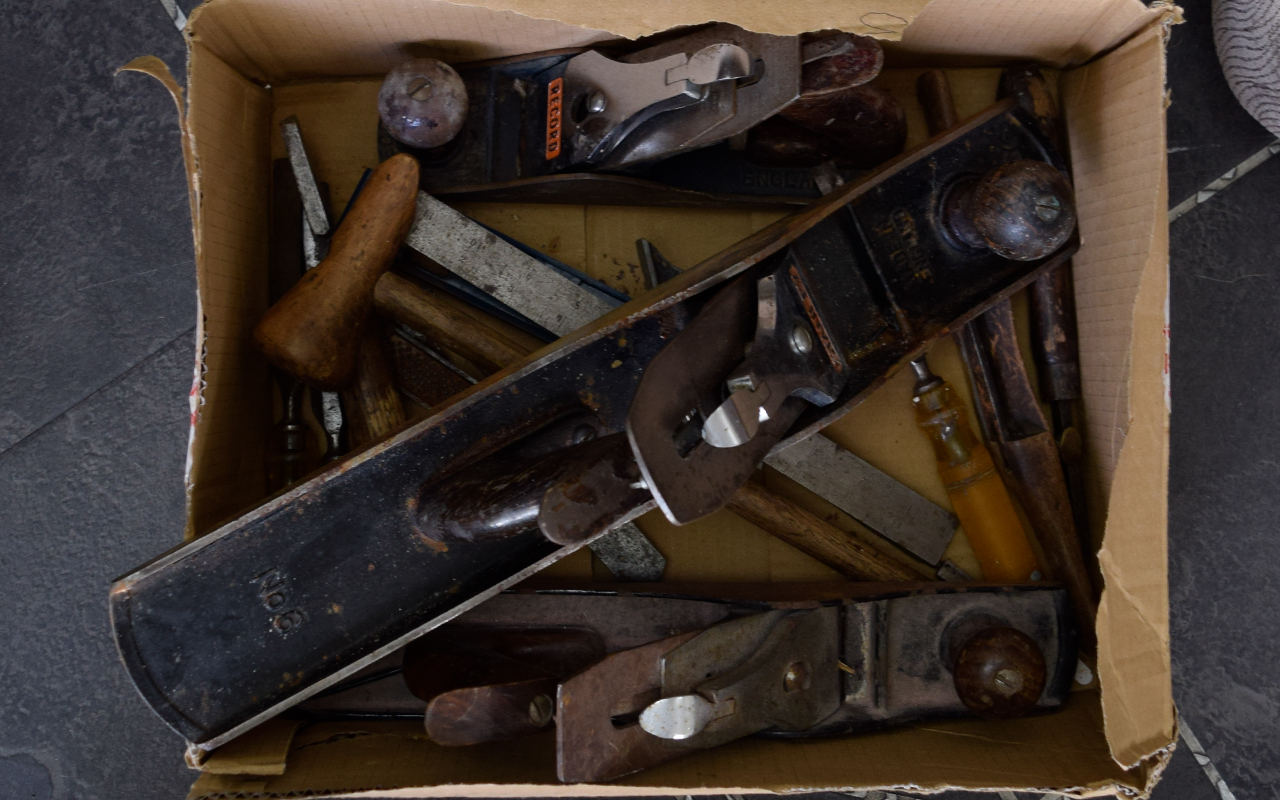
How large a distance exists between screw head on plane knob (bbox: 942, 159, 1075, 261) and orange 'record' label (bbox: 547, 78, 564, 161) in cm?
69

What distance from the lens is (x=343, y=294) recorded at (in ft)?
4.40

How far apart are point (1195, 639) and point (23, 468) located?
239 centimetres

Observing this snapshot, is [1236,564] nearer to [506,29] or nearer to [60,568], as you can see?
[506,29]

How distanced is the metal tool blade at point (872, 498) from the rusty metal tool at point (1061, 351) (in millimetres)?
220

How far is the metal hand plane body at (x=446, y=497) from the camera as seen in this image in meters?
1.17

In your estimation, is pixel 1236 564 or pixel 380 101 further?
pixel 1236 564

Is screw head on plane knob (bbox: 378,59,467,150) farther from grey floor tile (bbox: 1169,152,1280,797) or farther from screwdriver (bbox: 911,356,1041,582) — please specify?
grey floor tile (bbox: 1169,152,1280,797)

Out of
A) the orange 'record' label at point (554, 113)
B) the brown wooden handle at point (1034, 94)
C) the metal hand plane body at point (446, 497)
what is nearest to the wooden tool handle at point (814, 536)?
the metal hand plane body at point (446, 497)

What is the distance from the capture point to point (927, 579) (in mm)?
1562

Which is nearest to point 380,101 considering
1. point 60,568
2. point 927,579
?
point 60,568

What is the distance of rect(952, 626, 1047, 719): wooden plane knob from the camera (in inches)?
51.2

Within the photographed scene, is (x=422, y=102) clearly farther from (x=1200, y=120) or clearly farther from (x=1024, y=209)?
(x=1200, y=120)

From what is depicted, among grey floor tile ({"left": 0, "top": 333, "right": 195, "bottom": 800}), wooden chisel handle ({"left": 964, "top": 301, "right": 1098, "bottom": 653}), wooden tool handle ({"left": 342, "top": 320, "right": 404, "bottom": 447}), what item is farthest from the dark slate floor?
wooden tool handle ({"left": 342, "top": 320, "right": 404, "bottom": 447})

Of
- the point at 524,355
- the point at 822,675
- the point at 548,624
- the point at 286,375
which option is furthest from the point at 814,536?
the point at 286,375
